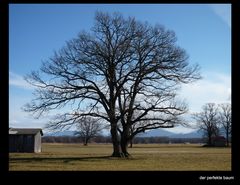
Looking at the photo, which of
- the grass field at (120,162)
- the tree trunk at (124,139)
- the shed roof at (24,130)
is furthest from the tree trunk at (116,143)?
the shed roof at (24,130)

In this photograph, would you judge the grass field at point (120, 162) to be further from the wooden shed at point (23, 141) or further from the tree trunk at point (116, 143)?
the wooden shed at point (23, 141)

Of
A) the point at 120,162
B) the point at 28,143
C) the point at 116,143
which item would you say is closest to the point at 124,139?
the point at 116,143

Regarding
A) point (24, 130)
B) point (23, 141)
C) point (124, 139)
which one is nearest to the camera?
point (124, 139)

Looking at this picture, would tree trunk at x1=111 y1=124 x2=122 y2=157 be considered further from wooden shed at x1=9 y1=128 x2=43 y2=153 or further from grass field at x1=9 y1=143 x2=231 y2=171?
wooden shed at x1=9 y1=128 x2=43 y2=153

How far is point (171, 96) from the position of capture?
31.5 m

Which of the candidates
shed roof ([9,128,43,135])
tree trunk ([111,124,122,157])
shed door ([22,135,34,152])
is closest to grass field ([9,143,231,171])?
tree trunk ([111,124,122,157])

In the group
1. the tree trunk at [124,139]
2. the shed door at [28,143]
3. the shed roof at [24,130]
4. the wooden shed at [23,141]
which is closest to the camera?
the tree trunk at [124,139]

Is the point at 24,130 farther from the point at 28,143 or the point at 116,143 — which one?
the point at 116,143

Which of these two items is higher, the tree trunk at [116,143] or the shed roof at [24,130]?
the shed roof at [24,130]

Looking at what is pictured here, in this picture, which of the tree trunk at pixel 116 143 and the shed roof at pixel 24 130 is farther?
the shed roof at pixel 24 130
